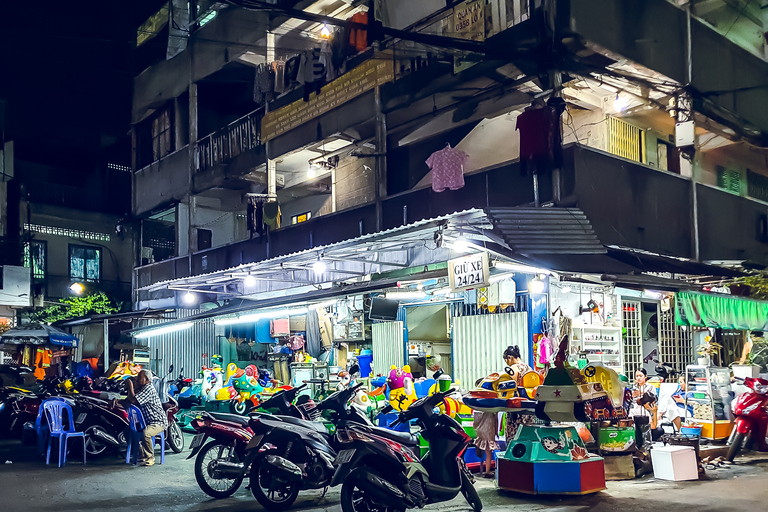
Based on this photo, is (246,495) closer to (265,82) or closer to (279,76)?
(279,76)

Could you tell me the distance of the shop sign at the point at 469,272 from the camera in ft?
36.7

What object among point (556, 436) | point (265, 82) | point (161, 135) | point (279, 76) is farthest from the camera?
point (161, 135)

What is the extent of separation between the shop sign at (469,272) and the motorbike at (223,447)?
3.56m

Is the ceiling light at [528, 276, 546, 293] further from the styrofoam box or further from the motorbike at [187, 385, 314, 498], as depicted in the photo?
the motorbike at [187, 385, 314, 498]

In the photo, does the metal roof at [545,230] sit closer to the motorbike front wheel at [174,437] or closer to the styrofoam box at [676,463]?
the styrofoam box at [676,463]

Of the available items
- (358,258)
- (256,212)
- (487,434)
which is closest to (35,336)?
(256,212)

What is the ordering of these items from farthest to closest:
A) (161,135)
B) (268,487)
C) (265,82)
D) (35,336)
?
(161,135) → (35,336) → (265,82) → (268,487)

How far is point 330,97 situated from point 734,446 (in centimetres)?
1177

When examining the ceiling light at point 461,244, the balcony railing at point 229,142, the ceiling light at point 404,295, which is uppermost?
the balcony railing at point 229,142

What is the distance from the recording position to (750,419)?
11.4 meters

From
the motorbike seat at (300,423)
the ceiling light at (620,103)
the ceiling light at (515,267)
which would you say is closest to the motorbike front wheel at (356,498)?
the motorbike seat at (300,423)

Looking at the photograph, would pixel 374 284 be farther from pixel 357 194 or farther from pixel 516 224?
pixel 357 194

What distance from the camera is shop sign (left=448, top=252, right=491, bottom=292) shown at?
11.2 metres

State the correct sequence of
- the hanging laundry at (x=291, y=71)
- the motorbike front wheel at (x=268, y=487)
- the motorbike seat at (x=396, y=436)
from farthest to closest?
the hanging laundry at (x=291, y=71)
the motorbike front wheel at (x=268, y=487)
the motorbike seat at (x=396, y=436)
